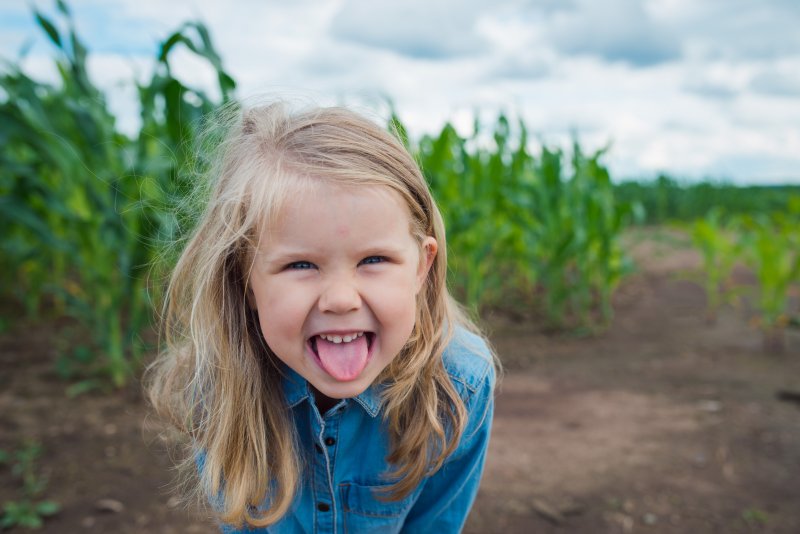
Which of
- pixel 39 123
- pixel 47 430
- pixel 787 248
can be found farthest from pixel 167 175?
pixel 787 248

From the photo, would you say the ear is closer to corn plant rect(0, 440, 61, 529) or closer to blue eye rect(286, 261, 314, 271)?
blue eye rect(286, 261, 314, 271)

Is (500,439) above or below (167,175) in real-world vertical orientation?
below

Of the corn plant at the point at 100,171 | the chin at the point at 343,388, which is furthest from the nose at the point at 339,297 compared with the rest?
the corn plant at the point at 100,171

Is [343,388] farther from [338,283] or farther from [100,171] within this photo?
[100,171]

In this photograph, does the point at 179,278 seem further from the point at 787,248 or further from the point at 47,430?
the point at 787,248

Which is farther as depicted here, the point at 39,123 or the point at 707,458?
the point at 39,123

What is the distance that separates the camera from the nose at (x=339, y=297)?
87 centimetres

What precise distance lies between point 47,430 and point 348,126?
223 centimetres

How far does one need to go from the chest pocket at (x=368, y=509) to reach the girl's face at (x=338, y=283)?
1.05 ft

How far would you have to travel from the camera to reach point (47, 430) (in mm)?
2572

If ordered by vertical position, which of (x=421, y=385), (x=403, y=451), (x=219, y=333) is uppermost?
(x=219, y=333)

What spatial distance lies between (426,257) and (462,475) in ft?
1.43

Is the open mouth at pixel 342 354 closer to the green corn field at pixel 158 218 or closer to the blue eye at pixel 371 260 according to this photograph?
the blue eye at pixel 371 260

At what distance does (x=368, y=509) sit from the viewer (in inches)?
46.1
